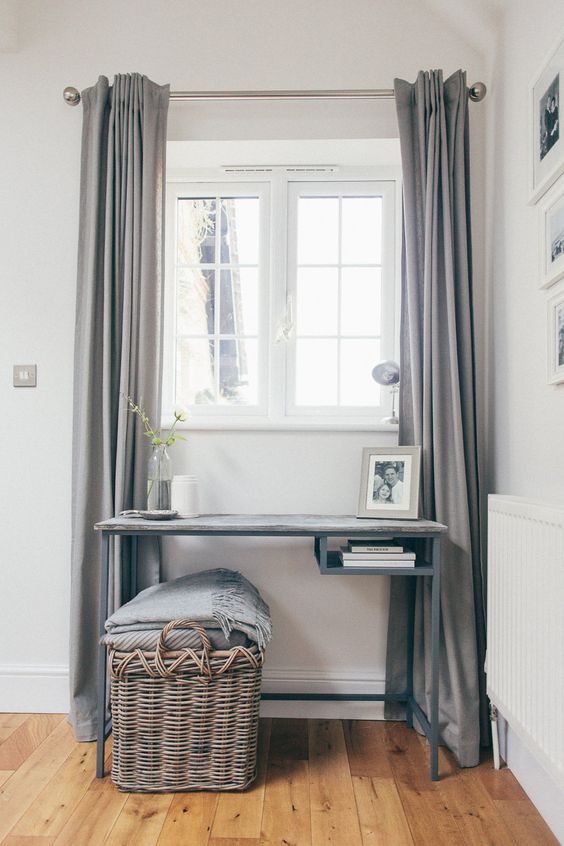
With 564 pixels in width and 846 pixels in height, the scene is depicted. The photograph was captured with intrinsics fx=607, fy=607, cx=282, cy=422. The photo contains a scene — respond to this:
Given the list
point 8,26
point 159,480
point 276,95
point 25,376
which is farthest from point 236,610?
point 8,26

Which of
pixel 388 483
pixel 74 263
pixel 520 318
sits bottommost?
pixel 388 483

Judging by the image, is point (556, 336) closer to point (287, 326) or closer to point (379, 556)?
point (379, 556)

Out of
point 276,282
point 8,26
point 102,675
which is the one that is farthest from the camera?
point 276,282

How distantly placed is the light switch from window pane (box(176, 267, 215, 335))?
0.59m

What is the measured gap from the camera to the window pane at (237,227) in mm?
2514

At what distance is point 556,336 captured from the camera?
159cm

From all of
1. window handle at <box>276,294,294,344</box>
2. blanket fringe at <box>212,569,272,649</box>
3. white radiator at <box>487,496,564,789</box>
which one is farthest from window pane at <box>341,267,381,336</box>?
blanket fringe at <box>212,569,272,649</box>

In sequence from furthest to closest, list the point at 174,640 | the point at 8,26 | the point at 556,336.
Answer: the point at 8,26 < the point at 174,640 < the point at 556,336

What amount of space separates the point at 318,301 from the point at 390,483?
0.85 meters

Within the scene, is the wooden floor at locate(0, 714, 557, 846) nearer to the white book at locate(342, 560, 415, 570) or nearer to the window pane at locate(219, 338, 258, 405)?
the white book at locate(342, 560, 415, 570)

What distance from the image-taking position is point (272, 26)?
7.52 feet

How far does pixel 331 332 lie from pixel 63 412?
43.2 inches

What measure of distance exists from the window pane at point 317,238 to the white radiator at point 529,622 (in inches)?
48.4

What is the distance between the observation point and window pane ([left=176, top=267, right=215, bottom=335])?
2.52 m
